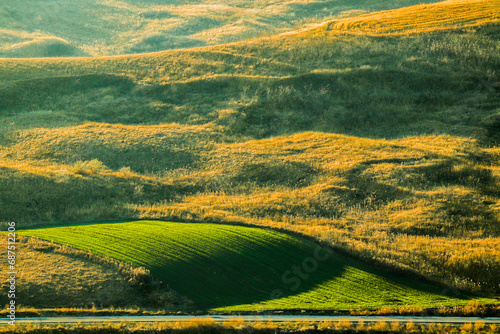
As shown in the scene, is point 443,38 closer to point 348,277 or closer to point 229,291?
point 348,277

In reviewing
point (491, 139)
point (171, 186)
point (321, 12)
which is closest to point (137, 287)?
point (171, 186)

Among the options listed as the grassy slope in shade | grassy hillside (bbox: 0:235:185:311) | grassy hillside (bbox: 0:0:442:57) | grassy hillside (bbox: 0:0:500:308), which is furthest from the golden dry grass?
grassy hillside (bbox: 0:235:185:311)

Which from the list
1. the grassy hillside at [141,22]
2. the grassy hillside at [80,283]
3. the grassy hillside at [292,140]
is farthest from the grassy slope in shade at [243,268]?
the grassy hillside at [141,22]

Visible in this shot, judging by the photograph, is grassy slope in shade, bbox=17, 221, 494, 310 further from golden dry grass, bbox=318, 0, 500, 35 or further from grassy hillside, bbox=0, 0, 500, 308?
golden dry grass, bbox=318, 0, 500, 35

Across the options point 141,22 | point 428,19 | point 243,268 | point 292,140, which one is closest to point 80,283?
point 243,268

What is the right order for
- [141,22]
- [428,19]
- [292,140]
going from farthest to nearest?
[141,22], [428,19], [292,140]

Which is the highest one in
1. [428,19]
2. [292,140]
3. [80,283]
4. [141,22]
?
[141,22]

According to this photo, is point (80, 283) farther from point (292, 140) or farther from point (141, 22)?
point (141, 22)
